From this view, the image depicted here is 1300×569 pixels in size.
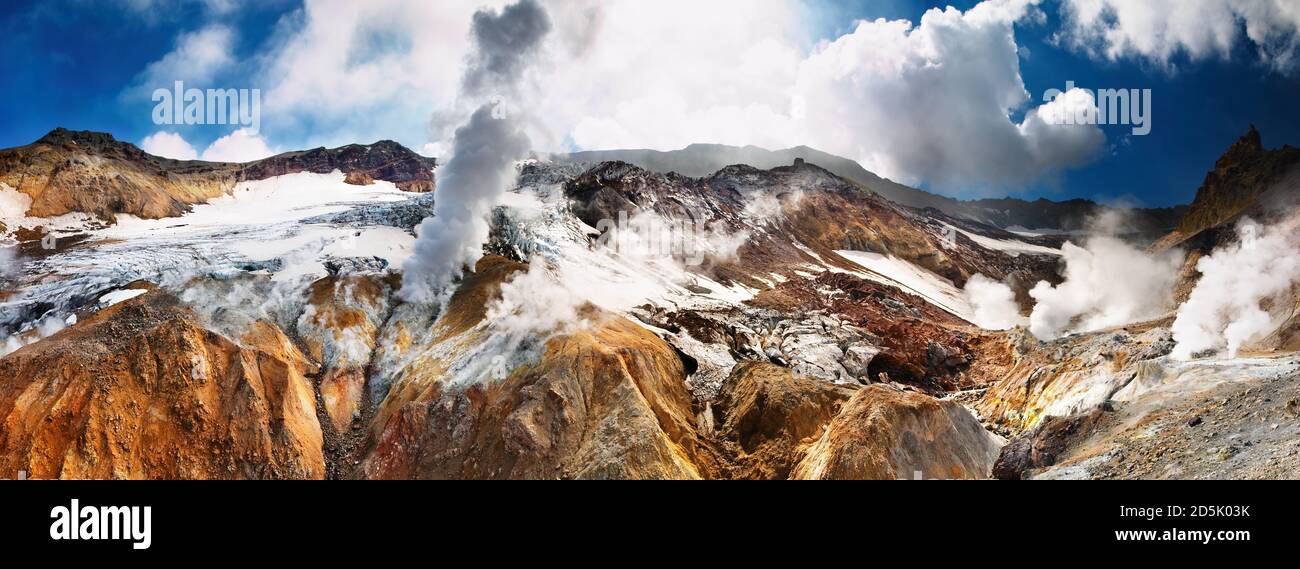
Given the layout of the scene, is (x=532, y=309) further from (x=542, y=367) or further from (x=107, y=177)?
(x=107, y=177)

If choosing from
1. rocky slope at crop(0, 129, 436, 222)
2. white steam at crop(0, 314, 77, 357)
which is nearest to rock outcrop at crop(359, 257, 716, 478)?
white steam at crop(0, 314, 77, 357)

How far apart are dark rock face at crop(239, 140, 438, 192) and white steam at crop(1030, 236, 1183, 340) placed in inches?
3214

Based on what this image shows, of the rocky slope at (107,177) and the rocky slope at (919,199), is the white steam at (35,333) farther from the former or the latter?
the rocky slope at (919,199)

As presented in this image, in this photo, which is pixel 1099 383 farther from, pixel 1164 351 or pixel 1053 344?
pixel 1053 344

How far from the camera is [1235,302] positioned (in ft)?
110

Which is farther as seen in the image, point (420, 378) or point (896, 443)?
point (420, 378)

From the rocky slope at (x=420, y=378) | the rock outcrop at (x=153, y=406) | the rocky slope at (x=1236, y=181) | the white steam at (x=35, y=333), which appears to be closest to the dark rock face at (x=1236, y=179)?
the rocky slope at (x=1236, y=181)

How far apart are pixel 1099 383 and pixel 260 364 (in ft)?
111

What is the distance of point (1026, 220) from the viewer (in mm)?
161500

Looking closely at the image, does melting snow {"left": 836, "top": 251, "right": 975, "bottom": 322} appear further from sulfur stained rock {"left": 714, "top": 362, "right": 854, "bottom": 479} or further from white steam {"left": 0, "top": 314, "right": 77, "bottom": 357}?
white steam {"left": 0, "top": 314, "right": 77, "bottom": 357}

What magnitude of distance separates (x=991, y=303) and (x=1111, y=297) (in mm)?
22500

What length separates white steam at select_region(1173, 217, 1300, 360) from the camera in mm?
28406

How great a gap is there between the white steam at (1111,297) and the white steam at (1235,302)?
11.1m

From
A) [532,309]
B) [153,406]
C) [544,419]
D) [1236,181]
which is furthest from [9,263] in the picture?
[1236,181]
